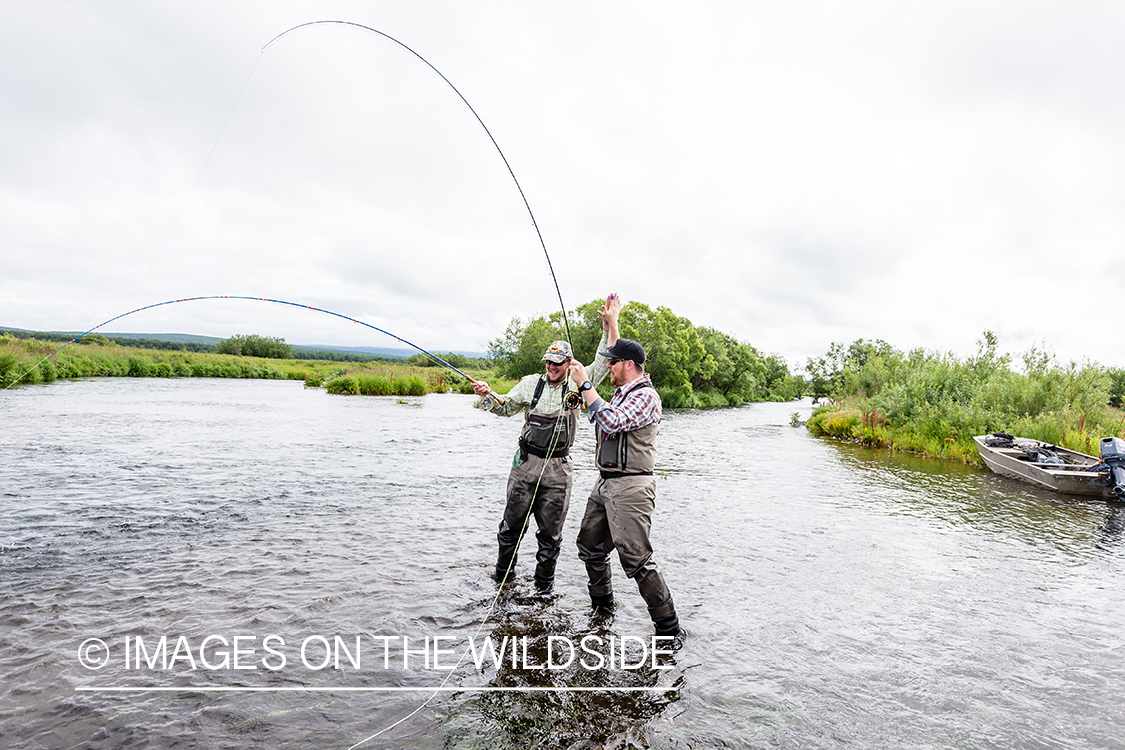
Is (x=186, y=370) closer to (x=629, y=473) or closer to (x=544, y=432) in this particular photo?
(x=544, y=432)

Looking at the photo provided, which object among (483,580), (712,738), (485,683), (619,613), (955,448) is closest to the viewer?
(712,738)

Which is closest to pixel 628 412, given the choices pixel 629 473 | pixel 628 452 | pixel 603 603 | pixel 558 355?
pixel 628 452

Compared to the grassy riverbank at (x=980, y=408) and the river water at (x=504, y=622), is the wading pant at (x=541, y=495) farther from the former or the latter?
the grassy riverbank at (x=980, y=408)

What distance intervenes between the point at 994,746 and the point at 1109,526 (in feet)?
33.3

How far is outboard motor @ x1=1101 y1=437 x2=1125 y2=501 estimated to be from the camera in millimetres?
12773

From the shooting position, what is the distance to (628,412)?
5.05 metres

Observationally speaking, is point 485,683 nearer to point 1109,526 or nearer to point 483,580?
point 483,580

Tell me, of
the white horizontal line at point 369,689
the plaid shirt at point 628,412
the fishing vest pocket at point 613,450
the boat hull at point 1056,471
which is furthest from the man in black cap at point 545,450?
the boat hull at point 1056,471

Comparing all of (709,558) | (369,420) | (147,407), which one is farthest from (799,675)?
(147,407)

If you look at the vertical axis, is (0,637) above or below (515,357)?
below

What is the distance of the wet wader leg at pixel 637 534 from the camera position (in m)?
5.06

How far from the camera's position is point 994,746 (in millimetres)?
4215

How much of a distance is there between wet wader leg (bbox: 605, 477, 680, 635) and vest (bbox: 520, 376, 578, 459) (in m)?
0.99

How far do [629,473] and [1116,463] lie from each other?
14.2 m
